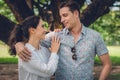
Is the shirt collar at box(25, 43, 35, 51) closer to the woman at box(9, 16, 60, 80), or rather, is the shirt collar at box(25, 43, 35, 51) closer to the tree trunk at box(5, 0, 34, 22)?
the woman at box(9, 16, 60, 80)

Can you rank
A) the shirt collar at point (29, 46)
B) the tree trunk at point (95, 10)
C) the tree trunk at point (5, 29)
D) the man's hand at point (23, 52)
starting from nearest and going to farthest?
the man's hand at point (23, 52) < the shirt collar at point (29, 46) < the tree trunk at point (5, 29) < the tree trunk at point (95, 10)

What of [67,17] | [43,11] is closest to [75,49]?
[67,17]

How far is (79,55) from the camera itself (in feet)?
15.0

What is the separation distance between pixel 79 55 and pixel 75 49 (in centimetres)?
9

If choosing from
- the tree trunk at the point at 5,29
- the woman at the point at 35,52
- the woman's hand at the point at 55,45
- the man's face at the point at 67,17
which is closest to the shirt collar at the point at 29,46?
the woman at the point at 35,52

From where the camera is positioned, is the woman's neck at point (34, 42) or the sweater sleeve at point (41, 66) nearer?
the sweater sleeve at point (41, 66)

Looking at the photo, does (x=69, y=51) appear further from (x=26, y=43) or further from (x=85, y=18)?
(x=85, y=18)

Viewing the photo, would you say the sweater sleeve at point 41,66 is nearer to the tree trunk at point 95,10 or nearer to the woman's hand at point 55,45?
the woman's hand at point 55,45

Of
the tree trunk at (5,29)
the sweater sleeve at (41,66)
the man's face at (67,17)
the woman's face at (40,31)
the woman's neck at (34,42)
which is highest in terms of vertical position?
the man's face at (67,17)

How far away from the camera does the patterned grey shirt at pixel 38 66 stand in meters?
4.33

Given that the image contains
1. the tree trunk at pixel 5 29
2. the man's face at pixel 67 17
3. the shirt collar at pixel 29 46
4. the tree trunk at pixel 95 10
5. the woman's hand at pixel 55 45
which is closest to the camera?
the shirt collar at pixel 29 46

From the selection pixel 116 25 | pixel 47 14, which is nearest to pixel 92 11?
pixel 47 14

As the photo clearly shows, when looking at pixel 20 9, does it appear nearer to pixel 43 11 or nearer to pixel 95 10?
pixel 43 11

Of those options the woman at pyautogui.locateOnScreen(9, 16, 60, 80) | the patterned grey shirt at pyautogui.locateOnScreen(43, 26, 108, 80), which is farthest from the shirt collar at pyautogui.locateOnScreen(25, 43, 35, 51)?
the patterned grey shirt at pyautogui.locateOnScreen(43, 26, 108, 80)
